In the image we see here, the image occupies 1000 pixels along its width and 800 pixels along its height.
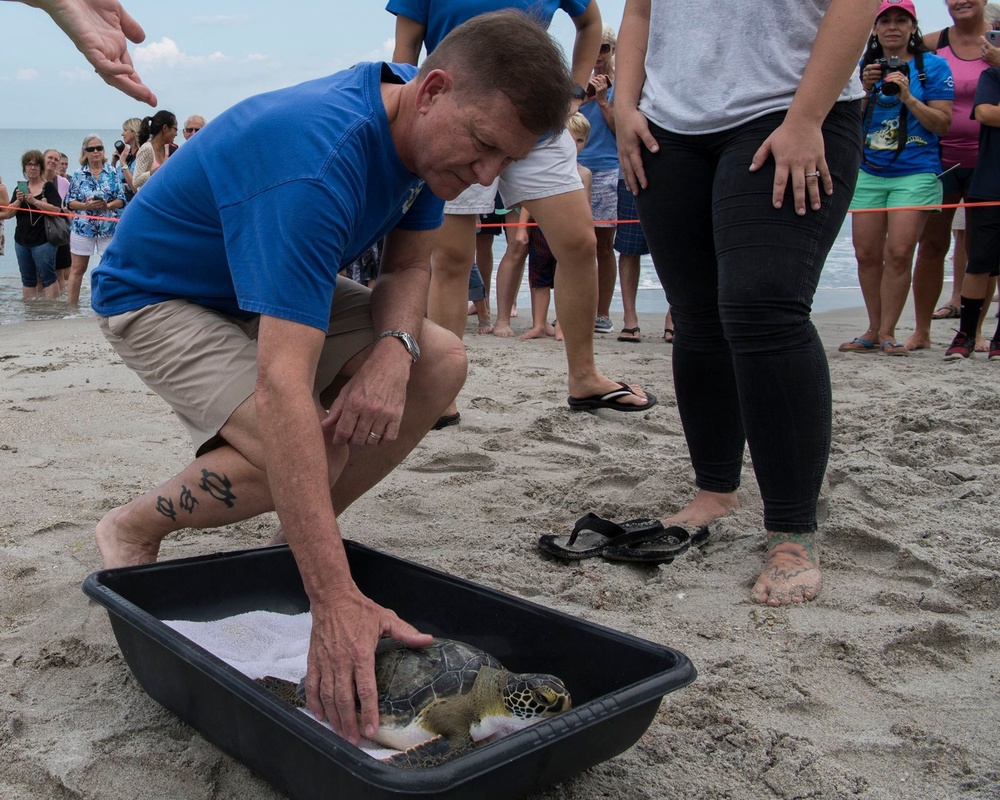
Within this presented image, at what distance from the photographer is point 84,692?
1795 mm

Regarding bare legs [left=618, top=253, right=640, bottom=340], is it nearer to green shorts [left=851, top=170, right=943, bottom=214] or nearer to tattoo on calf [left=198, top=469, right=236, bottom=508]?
green shorts [left=851, top=170, right=943, bottom=214]

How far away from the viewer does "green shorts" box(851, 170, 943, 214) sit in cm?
520

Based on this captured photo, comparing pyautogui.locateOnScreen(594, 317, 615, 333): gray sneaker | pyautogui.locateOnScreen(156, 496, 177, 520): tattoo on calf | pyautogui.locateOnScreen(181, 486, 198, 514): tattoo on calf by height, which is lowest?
pyautogui.locateOnScreen(594, 317, 615, 333): gray sneaker

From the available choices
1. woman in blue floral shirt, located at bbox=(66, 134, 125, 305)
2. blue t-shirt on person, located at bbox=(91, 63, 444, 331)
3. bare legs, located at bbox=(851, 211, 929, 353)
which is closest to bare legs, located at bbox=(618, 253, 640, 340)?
bare legs, located at bbox=(851, 211, 929, 353)

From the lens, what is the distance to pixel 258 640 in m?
1.99

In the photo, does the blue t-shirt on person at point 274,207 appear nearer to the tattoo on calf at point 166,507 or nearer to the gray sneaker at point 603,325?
the tattoo on calf at point 166,507

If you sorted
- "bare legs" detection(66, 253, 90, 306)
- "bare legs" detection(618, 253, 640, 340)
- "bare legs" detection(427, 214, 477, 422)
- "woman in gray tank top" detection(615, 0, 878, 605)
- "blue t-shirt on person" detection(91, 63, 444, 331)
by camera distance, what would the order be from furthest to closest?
"bare legs" detection(66, 253, 90, 306) < "bare legs" detection(618, 253, 640, 340) < "bare legs" detection(427, 214, 477, 422) < "woman in gray tank top" detection(615, 0, 878, 605) < "blue t-shirt on person" detection(91, 63, 444, 331)

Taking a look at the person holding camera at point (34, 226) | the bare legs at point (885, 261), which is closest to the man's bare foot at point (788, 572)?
the bare legs at point (885, 261)

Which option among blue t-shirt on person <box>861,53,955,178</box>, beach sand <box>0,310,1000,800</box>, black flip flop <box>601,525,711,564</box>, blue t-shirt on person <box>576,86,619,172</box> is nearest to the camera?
beach sand <box>0,310,1000,800</box>

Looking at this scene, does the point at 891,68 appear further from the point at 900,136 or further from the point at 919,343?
the point at 919,343

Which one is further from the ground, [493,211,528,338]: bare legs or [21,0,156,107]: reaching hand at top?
[21,0,156,107]: reaching hand at top

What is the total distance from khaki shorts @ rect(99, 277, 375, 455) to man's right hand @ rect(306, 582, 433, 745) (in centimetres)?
67

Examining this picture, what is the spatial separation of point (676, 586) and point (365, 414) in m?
0.87

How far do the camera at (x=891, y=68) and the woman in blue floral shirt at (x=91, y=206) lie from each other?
22.5ft
